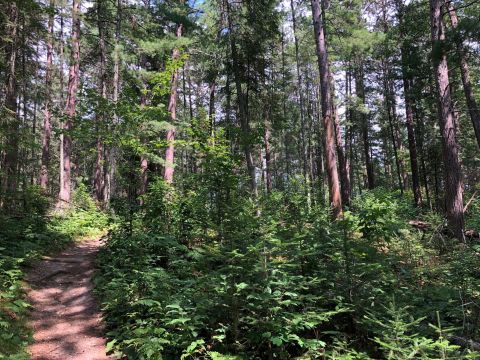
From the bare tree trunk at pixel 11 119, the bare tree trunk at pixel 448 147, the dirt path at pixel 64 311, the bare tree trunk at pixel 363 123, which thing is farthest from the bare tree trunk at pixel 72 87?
the bare tree trunk at pixel 363 123

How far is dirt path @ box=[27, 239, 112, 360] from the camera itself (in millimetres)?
5203

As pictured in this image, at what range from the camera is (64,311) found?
6.46 meters

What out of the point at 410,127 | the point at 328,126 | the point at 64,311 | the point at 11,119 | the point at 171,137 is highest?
the point at 410,127

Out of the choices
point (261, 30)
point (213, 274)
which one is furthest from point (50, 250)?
point (261, 30)

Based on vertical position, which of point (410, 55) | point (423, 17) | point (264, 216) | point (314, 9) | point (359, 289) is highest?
point (423, 17)

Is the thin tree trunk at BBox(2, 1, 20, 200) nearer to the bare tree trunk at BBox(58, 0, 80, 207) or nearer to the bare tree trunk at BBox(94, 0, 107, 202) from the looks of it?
the bare tree trunk at BBox(58, 0, 80, 207)

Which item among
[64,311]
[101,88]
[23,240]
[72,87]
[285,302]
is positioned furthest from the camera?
[101,88]

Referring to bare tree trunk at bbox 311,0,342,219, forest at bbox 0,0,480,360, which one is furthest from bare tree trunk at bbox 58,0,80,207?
bare tree trunk at bbox 311,0,342,219

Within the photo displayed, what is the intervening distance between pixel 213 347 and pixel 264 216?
1.93m

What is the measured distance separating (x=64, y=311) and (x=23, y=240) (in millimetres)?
3676

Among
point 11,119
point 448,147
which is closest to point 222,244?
point 448,147

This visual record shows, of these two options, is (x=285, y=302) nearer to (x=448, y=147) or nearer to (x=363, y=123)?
(x=448, y=147)

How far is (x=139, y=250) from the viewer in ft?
23.3

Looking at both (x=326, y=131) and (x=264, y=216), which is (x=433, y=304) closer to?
(x=264, y=216)
